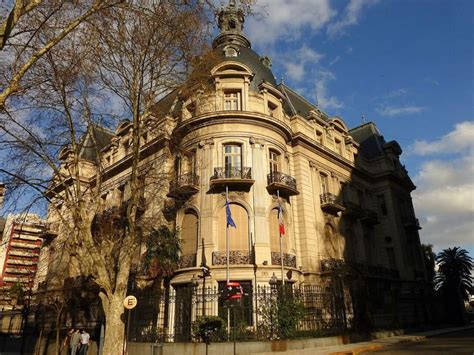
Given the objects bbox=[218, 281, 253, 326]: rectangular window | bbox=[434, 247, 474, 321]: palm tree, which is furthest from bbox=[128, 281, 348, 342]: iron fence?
bbox=[434, 247, 474, 321]: palm tree

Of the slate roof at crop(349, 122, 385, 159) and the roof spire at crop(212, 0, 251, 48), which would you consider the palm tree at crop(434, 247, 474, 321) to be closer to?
the slate roof at crop(349, 122, 385, 159)

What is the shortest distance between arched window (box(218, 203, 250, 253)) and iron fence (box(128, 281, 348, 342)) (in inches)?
163

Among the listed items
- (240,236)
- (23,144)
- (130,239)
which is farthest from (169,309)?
(23,144)

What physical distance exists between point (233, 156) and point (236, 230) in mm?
5433

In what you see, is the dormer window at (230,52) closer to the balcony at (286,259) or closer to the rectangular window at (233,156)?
the rectangular window at (233,156)

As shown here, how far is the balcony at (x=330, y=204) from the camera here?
29453mm

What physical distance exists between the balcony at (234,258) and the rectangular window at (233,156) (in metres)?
5.98

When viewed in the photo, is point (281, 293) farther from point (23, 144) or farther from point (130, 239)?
point (23, 144)

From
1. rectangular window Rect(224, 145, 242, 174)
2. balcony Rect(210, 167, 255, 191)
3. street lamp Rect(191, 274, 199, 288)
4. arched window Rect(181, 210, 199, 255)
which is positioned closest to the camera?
street lamp Rect(191, 274, 199, 288)

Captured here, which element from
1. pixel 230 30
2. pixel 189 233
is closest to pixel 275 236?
pixel 189 233

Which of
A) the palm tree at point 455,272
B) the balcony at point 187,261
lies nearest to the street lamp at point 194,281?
the balcony at point 187,261

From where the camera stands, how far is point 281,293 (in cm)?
1773

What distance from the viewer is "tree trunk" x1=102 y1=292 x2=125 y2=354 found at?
12469 millimetres

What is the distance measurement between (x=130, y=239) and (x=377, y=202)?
103ft
